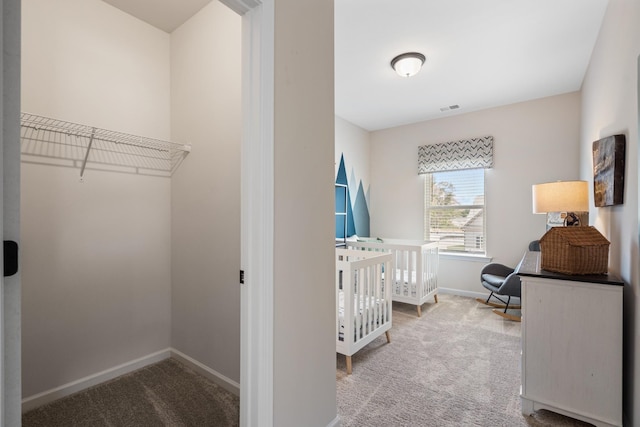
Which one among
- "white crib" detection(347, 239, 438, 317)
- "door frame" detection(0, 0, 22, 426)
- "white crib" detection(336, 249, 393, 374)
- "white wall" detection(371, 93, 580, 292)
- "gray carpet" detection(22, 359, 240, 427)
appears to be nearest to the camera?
"door frame" detection(0, 0, 22, 426)

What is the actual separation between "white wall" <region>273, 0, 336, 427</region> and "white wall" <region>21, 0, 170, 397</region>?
1.43 metres

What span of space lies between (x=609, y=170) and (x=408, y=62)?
5.63ft

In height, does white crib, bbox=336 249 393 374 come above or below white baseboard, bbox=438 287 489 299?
above

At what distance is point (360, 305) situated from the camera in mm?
2475

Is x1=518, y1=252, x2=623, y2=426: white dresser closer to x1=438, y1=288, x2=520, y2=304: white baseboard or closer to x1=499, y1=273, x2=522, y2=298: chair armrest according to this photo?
x1=499, y1=273, x2=522, y2=298: chair armrest

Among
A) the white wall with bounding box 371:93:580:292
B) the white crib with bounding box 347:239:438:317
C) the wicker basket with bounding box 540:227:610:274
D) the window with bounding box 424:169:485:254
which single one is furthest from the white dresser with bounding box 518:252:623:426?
the window with bounding box 424:169:485:254

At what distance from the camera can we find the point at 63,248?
1915 mm

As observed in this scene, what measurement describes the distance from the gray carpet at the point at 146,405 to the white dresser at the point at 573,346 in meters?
1.74

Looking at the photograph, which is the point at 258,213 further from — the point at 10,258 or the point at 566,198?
the point at 566,198

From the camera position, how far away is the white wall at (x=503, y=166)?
3.68m

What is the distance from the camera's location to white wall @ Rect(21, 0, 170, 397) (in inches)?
71.2

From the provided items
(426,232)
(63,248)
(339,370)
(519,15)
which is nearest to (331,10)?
(519,15)

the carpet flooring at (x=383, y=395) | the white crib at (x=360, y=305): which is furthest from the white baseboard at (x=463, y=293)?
the white crib at (x=360, y=305)

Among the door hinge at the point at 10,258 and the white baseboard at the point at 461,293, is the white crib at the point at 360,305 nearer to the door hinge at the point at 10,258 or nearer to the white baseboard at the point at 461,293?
the door hinge at the point at 10,258
